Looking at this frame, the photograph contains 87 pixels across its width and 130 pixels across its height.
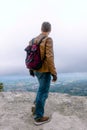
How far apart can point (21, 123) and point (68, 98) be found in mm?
3085

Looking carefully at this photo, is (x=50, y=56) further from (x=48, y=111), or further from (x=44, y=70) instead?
(x=48, y=111)

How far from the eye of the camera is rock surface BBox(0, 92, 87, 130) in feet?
30.7

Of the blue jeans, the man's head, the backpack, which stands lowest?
the blue jeans

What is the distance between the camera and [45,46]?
28.3 ft

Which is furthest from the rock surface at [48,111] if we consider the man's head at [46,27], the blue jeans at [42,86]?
the man's head at [46,27]

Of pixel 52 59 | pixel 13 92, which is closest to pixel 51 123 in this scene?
pixel 52 59

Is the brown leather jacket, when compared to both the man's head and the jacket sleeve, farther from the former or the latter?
the man's head

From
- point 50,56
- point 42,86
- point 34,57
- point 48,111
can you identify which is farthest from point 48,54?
point 48,111

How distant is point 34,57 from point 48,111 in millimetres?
2514

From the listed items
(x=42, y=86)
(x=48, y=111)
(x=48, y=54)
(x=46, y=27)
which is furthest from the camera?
(x=48, y=111)

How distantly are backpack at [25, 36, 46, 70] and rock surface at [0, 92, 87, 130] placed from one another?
5.66 ft

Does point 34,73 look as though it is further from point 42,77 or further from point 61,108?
point 61,108

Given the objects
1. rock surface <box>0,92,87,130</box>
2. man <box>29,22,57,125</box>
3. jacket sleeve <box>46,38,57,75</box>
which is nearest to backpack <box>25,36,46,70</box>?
man <box>29,22,57,125</box>

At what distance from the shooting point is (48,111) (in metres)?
10.6
